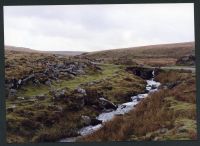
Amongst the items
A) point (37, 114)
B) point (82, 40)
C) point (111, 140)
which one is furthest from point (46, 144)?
point (82, 40)

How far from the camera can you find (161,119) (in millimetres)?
8781

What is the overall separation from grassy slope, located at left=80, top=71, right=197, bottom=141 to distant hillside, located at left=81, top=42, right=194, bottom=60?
366 mm

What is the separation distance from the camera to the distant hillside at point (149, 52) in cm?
884

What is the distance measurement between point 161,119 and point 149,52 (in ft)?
3.56

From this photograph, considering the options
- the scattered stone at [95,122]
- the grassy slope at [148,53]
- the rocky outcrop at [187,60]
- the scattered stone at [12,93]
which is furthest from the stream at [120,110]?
the scattered stone at [12,93]

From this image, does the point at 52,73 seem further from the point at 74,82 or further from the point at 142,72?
the point at 142,72

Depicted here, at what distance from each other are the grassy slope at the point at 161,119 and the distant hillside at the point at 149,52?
366 mm

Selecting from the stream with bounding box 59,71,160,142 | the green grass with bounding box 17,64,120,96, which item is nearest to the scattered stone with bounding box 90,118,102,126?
the stream with bounding box 59,71,160,142

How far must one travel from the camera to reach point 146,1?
8766 mm

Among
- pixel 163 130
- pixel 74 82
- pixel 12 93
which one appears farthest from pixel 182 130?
pixel 12 93

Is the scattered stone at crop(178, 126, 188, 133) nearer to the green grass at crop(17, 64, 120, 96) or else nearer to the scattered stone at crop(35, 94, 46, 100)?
the green grass at crop(17, 64, 120, 96)

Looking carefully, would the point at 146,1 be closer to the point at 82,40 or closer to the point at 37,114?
the point at 82,40

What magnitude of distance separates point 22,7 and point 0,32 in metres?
0.52

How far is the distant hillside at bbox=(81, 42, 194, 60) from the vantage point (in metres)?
8.84
